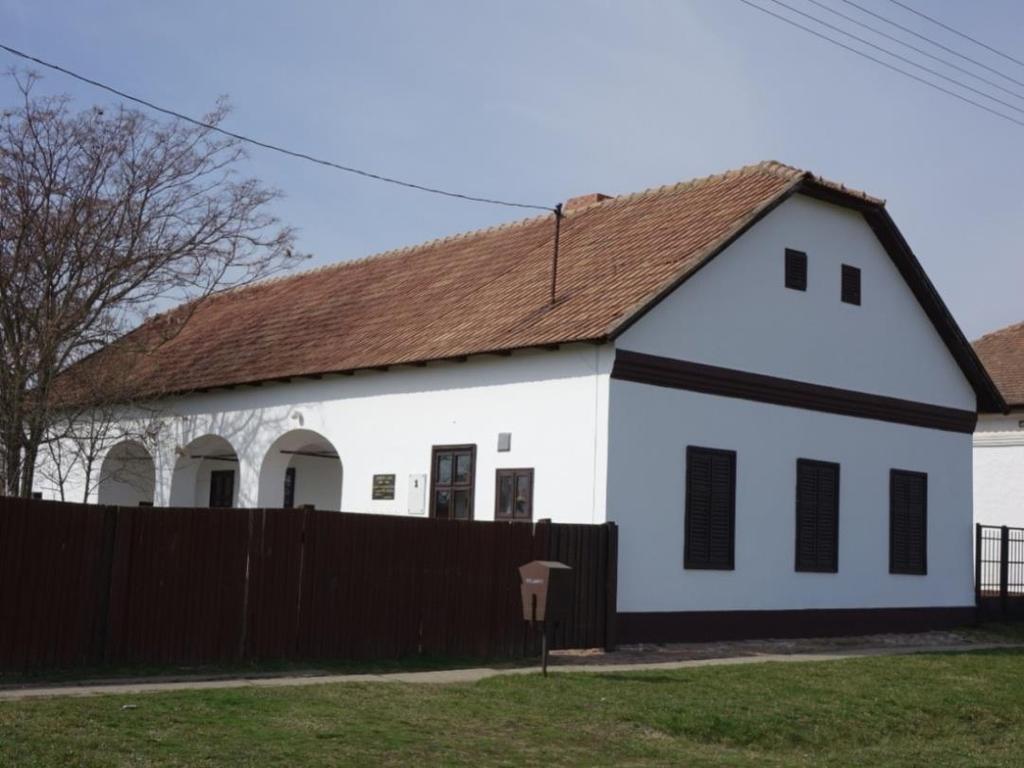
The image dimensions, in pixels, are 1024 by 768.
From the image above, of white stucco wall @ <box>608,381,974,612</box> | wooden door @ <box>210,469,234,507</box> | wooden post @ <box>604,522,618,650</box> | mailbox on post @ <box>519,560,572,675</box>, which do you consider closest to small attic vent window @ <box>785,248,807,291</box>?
white stucco wall @ <box>608,381,974,612</box>

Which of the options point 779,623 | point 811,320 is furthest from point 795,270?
point 779,623

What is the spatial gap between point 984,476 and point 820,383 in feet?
48.5

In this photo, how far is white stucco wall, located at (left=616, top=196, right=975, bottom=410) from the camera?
1936 cm

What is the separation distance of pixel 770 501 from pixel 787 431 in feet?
3.62

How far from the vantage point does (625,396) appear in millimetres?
18250

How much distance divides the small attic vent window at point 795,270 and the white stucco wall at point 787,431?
0.15 m

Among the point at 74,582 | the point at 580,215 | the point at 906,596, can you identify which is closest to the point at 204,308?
the point at 580,215

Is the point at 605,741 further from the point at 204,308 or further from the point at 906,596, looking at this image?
the point at 204,308

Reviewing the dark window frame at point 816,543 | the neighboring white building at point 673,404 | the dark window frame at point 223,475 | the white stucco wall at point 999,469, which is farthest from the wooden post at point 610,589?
the white stucco wall at point 999,469

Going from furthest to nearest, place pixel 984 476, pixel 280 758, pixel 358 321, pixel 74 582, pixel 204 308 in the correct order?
pixel 984 476 → pixel 204 308 → pixel 358 321 → pixel 74 582 → pixel 280 758

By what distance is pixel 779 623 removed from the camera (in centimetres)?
2019

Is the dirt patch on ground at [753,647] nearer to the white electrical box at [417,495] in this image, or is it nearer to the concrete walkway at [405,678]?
the concrete walkway at [405,678]

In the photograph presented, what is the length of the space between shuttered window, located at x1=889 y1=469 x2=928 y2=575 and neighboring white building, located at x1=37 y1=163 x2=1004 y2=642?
4cm

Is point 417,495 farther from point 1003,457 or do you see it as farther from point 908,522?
point 1003,457
